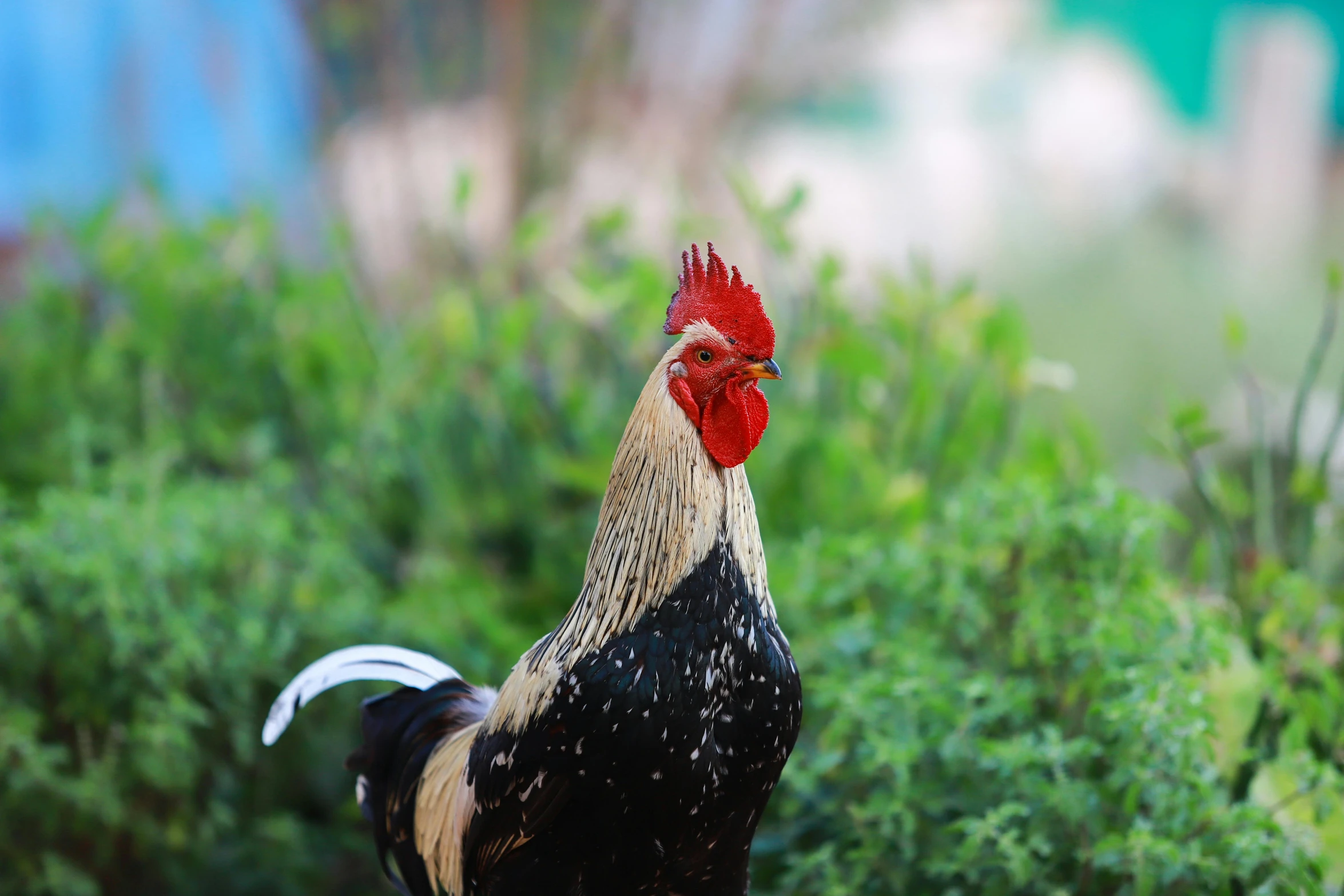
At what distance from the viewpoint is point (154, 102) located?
5707 mm

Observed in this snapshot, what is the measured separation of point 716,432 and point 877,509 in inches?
67.6

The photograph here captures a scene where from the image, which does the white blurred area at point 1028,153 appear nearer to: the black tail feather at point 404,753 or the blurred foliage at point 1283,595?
the blurred foliage at point 1283,595

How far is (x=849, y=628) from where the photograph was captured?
242cm

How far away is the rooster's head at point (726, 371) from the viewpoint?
60.7 inches

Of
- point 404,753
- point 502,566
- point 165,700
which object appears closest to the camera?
point 404,753

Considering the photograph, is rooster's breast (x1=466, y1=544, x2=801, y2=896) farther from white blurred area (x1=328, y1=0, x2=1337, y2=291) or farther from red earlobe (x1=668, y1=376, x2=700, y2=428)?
white blurred area (x1=328, y1=0, x2=1337, y2=291)

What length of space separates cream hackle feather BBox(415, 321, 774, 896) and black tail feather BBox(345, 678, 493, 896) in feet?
1.05

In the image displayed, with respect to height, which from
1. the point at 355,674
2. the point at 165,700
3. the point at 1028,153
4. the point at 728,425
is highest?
the point at 1028,153

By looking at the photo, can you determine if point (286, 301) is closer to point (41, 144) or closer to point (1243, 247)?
point (41, 144)

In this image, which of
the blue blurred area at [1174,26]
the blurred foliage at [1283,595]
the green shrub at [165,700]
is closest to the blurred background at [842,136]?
the blue blurred area at [1174,26]

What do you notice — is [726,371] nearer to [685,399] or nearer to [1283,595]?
[685,399]

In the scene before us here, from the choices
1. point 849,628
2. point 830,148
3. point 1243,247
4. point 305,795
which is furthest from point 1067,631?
point 1243,247

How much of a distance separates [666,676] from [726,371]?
1.50 feet

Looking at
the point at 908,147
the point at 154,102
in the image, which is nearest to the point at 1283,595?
the point at 908,147
